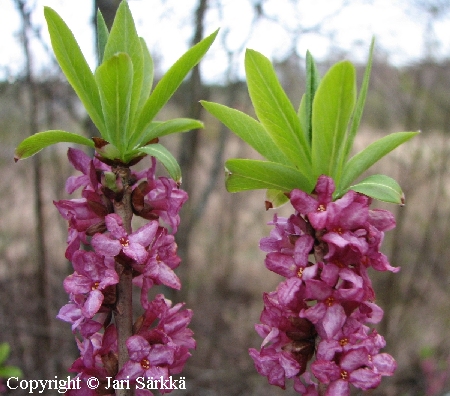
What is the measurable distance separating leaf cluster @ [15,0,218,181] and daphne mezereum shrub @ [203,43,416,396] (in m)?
0.12

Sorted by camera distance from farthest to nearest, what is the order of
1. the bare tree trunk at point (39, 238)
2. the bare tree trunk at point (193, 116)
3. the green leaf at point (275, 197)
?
the bare tree trunk at point (193, 116) → the bare tree trunk at point (39, 238) → the green leaf at point (275, 197)

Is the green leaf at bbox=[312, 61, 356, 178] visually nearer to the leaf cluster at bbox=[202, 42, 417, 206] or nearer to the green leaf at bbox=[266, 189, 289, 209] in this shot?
the leaf cluster at bbox=[202, 42, 417, 206]

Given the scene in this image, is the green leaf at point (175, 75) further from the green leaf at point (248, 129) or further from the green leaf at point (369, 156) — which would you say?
the green leaf at point (369, 156)

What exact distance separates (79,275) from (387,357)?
0.75m

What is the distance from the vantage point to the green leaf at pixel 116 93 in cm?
99

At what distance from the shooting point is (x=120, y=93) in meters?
1.05

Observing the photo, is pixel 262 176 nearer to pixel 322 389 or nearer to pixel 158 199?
pixel 158 199

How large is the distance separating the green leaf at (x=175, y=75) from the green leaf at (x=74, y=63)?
0.41ft

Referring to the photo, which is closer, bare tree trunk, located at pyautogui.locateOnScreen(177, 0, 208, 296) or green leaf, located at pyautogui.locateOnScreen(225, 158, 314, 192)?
green leaf, located at pyautogui.locateOnScreen(225, 158, 314, 192)

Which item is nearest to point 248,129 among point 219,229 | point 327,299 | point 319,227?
point 319,227

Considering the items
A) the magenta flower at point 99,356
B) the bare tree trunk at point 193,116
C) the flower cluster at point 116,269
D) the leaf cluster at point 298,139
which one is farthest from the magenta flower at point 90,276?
the bare tree trunk at point 193,116

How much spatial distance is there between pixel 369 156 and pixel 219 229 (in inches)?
228

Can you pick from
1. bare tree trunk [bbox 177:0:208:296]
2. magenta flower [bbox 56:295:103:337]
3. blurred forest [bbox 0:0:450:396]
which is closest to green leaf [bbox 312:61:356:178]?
magenta flower [bbox 56:295:103:337]

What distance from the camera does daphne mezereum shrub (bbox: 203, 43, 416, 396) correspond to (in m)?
1.00
